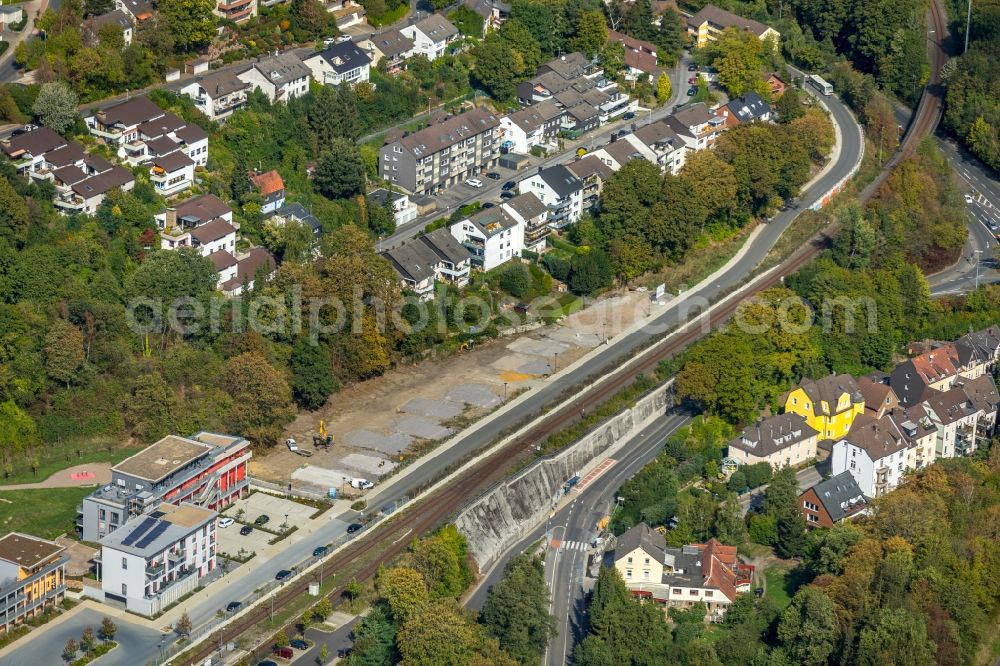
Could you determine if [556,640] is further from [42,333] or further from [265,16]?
[265,16]

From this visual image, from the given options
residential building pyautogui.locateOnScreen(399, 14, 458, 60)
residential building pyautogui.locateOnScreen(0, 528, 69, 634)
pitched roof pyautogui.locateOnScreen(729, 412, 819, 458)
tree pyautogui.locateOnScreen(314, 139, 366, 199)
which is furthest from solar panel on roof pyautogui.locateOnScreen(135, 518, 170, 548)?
residential building pyautogui.locateOnScreen(399, 14, 458, 60)

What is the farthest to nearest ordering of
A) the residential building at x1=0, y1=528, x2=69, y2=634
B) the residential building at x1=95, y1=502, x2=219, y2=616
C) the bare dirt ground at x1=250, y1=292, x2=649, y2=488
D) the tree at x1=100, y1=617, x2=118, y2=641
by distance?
the bare dirt ground at x1=250, y1=292, x2=649, y2=488 → the residential building at x1=95, y1=502, x2=219, y2=616 → the residential building at x1=0, y1=528, x2=69, y2=634 → the tree at x1=100, y1=617, x2=118, y2=641

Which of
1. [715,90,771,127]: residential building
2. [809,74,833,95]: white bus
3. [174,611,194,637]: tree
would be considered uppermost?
[715,90,771,127]: residential building

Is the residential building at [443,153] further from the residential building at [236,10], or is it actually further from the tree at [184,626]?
the tree at [184,626]

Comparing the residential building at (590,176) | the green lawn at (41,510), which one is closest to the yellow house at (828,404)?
the residential building at (590,176)

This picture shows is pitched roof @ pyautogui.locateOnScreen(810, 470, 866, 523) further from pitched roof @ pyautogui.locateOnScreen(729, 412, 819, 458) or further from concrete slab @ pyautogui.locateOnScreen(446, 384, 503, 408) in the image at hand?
concrete slab @ pyautogui.locateOnScreen(446, 384, 503, 408)

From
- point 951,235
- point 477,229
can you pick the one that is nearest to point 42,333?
point 477,229
